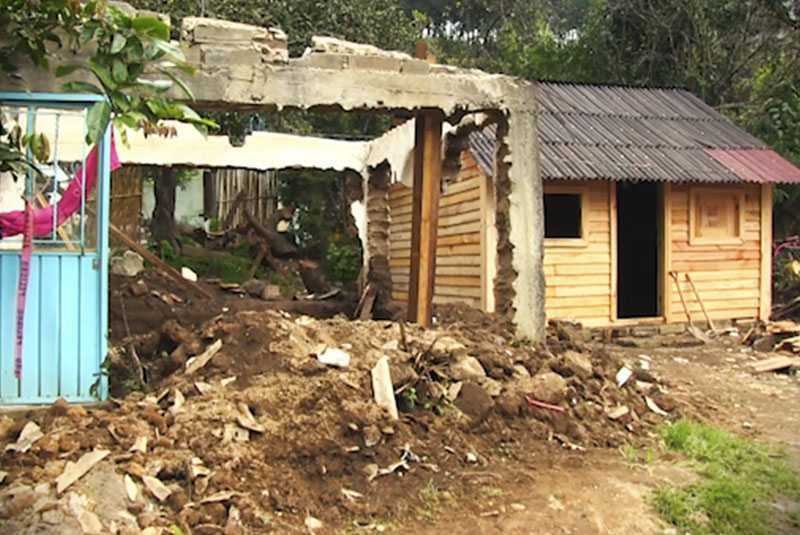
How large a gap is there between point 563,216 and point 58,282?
30.3 ft

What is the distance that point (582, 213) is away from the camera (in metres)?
12.9

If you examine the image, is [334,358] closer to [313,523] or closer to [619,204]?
[313,523]

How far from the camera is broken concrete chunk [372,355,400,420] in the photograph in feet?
19.8

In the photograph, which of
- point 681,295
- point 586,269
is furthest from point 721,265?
point 586,269

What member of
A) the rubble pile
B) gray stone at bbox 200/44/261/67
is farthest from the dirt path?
gray stone at bbox 200/44/261/67

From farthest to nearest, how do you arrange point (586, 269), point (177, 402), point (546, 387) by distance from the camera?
point (586, 269)
point (546, 387)
point (177, 402)

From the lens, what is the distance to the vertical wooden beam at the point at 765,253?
14.1 m

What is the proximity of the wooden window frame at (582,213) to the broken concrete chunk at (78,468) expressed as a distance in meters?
8.77

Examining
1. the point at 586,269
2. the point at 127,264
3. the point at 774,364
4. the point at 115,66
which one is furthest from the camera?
the point at 586,269

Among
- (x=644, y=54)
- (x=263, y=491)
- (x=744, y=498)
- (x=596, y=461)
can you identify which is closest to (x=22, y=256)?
(x=263, y=491)

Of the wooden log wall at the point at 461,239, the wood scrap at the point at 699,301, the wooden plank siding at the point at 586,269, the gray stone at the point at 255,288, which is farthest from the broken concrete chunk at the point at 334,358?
the wood scrap at the point at 699,301

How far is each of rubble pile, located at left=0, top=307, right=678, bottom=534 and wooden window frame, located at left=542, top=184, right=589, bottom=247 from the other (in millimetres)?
4978

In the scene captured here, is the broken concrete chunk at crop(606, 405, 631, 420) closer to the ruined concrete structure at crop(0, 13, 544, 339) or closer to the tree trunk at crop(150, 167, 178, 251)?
the ruined concrete structure at crop(0, 13, 544, 339)

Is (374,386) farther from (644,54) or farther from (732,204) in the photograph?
(644,54)
